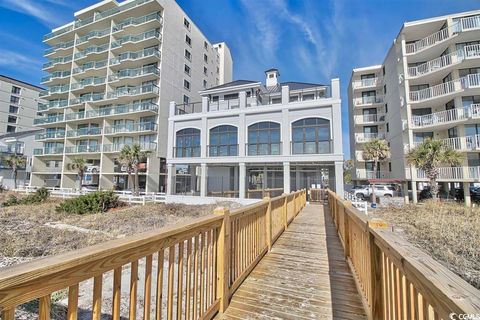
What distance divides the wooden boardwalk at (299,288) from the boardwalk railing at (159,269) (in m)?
0.24

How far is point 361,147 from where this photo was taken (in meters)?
29.4

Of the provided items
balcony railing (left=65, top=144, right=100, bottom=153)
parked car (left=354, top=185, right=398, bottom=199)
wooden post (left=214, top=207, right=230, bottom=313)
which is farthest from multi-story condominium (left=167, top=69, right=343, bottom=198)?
wooden post (left=214, top=207, right=230, bottom=313)

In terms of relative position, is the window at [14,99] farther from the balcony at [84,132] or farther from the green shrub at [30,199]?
the green shrub at [30,199]

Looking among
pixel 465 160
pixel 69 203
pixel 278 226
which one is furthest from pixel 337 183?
pixel 69 203

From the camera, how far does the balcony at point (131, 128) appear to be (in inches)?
1038

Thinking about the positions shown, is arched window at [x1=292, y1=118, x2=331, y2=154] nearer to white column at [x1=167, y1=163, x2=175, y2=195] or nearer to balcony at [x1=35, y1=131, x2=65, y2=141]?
white column at [x1=167, y1=163, x2=175, y2=195]

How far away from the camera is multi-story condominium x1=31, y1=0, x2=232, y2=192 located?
89.1ft

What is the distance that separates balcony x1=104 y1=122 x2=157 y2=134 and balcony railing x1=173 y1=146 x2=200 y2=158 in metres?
5.67

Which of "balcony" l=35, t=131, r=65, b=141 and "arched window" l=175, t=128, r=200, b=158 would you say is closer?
"arched window" l=175, t=128, r=200, b=158

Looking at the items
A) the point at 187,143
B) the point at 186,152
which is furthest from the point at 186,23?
the point at 186,152

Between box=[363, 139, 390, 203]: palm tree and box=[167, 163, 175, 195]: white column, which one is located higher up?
box=[363, 139, 390, 203]: palm tree

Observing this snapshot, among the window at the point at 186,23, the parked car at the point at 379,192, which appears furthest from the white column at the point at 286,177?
the window at the point at 186,23

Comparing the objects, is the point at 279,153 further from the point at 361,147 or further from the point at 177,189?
the point at 361,147

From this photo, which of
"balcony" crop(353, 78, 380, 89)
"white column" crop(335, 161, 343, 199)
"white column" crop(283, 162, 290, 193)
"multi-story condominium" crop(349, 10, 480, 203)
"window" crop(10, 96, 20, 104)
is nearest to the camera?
"white column" crop(335, 161, 343, 199)
